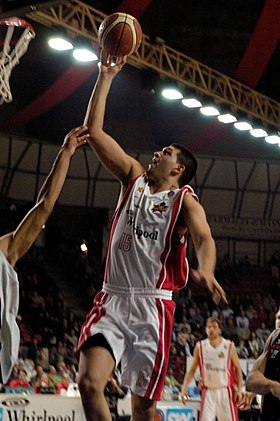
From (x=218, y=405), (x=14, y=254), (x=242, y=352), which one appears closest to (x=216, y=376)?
(x=218, y=405)

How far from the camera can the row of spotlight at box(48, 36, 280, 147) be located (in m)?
13.4

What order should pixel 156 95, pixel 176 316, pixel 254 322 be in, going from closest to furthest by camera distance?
pixel 156 95 → pixel 176 316 → pixel 254 322

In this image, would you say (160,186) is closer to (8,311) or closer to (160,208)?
(160,208)

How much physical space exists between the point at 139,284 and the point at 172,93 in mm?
11080

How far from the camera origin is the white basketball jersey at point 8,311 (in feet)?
11.7

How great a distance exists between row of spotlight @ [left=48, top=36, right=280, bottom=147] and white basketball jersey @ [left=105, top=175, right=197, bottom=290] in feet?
27.6

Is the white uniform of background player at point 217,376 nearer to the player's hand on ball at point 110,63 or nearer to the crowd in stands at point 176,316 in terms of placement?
the crowd in stands at point 176,316

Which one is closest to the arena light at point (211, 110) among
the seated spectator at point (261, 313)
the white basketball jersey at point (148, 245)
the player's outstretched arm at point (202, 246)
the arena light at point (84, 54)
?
the arena light at point (84, 54)

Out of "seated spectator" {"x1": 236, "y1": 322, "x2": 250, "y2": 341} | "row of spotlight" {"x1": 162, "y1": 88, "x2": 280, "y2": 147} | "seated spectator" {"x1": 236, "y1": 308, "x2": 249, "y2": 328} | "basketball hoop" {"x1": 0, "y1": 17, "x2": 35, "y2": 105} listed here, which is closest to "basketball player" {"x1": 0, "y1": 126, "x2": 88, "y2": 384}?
"basketball hoop" {"x1": 0, "y1": 17, "x2": 35, "y2": 105}

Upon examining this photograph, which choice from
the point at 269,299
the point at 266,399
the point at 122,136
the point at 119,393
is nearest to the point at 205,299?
the point at 269,299

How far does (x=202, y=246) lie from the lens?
463 cm

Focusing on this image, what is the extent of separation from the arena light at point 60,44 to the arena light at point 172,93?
2.68 meters

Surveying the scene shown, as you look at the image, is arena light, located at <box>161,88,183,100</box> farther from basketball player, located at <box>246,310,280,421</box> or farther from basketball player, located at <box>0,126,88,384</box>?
basketball player, located at <box>0,126,88,384</box>

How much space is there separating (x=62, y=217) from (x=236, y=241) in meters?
5.11
